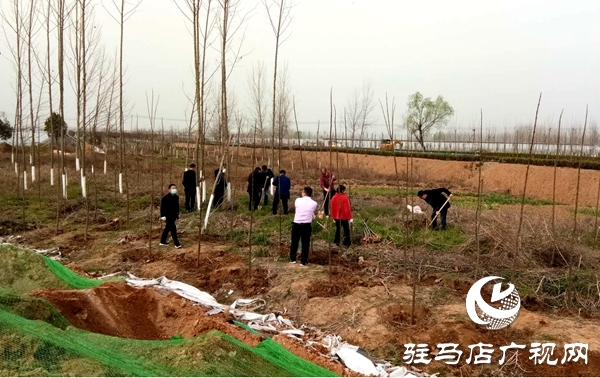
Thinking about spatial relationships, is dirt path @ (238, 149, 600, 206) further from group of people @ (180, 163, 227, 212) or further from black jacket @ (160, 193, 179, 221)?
black jacket @ (160, 193, 179, 221)

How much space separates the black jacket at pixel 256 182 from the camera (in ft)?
38.0

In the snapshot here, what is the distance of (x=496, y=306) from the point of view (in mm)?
5891

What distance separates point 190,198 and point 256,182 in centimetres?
191

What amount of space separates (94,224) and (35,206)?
2951 mm

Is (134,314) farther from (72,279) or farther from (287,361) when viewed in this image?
(287,361)

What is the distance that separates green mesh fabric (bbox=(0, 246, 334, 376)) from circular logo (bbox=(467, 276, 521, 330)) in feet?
8.17

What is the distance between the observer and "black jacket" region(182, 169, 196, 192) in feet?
37.9

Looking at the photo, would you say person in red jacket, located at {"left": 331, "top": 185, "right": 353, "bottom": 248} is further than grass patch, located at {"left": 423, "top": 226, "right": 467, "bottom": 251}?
No

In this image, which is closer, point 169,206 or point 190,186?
point 169,206

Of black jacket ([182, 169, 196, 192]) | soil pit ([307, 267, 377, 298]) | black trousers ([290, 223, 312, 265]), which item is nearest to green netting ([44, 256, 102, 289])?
soil pit ([307, 267, 377, 298])

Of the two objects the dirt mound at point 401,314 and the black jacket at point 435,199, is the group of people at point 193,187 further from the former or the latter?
the dirt mound at point 401,314

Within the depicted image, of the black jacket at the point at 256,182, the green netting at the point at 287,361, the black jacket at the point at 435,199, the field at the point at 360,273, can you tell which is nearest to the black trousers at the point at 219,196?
the field at the point at 360,273

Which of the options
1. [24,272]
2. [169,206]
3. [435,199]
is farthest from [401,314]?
[24,272]

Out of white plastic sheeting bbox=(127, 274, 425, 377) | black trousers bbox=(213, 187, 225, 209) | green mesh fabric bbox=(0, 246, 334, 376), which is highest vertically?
black trousers bbox=(213, 187, 225, 209)
